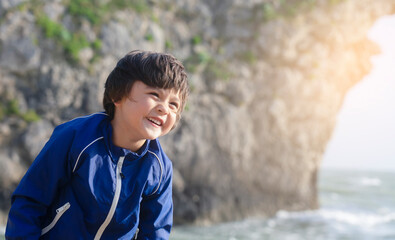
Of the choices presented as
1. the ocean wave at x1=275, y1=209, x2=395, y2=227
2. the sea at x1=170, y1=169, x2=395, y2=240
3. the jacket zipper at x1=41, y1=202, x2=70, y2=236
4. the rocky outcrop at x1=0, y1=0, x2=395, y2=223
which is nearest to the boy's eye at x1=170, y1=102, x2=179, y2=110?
the jacket zipper at x1=41, y1=202, x2=70, y2=236

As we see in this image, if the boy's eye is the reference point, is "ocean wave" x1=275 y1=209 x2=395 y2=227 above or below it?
above

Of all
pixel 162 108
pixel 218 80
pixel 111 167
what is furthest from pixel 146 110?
pixel 218 80

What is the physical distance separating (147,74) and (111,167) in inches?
15.3

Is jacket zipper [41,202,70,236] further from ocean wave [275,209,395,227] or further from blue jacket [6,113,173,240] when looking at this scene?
ocean wave [275,209,395,227]

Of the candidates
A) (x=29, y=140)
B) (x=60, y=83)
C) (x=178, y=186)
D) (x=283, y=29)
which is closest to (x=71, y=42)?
(x=60, y=83)

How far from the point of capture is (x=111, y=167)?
1.67 metres

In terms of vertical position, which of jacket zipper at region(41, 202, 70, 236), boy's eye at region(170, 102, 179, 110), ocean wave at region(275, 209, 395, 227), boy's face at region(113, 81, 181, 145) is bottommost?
jacket zipper at region(41, 202, 70, 236)

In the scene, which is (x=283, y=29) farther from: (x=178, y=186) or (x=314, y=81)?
(x=178, y=186)

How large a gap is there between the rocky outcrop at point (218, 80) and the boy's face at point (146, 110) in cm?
596

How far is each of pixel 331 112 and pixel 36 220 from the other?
9.69 meters

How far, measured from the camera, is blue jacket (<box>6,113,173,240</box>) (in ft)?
5.22

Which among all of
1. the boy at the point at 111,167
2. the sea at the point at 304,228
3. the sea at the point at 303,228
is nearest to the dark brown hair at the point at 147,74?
the boy at the point at 111,167

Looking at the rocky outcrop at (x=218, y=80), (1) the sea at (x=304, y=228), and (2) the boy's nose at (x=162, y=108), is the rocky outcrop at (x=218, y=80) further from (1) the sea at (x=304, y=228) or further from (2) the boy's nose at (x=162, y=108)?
(2) the boy's nose at (x=162, y=108)

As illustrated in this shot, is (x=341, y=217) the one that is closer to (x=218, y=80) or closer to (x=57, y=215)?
(x=218, y=80)
